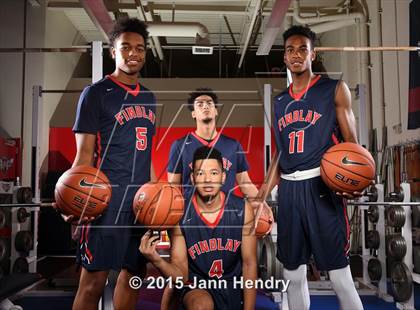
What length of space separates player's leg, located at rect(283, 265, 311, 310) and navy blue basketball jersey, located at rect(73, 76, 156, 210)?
79 cm

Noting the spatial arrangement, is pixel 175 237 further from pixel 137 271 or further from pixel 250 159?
pixel 250 159

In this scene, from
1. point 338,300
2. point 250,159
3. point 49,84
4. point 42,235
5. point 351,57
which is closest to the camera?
point 338,300

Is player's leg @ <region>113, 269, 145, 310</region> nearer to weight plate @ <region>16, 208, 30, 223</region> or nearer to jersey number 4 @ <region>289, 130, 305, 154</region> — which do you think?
jersey number 4 @ <region>289, 130, 305, 154</region>

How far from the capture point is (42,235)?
307 cm

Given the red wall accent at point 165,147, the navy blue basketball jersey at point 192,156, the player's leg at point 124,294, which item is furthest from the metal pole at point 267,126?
the player's leg at point 124,294

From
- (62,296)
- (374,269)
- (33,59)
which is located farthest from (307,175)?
(62,296)

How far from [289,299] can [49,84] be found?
192cm

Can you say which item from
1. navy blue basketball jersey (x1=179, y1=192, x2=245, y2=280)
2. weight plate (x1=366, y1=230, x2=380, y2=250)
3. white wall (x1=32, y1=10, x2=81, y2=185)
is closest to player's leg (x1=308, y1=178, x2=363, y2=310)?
navy blue basketball jersey (x1=179, y1=192, x2=245, y2=280)

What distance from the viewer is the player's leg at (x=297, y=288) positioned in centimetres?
196

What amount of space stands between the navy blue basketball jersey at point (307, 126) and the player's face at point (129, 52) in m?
0.71

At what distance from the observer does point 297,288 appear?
1979 mm

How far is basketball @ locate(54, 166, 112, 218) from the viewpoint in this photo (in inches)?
70.2

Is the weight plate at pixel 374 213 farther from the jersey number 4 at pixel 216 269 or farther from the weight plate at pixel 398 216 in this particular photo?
the jersey number 4 at pixel 216 269

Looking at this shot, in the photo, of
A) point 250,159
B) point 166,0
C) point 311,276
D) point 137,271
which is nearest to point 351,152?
point 250,159
